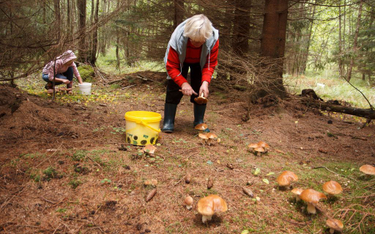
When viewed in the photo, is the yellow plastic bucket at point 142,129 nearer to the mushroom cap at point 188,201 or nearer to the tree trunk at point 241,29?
the mushroom cap at point 188,201

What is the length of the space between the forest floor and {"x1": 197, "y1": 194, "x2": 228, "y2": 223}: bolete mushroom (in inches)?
5.8

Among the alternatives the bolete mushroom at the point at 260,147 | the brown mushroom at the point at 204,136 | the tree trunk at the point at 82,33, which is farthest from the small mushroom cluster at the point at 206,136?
the tree trunk at the point at 82,33

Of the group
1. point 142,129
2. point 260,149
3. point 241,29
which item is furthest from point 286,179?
point 241,29

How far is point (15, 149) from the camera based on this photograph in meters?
2.70

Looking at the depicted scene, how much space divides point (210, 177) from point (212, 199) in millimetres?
668

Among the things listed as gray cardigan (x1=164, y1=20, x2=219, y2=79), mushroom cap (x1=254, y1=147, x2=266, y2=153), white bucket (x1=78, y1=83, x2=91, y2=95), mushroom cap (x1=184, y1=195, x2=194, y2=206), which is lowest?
mushroom cap (x1=184, y1=195, x2=194, y2=206)

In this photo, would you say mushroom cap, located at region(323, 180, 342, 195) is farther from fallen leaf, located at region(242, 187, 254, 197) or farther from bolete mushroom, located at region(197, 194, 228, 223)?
bolete mushroom, located at region(197, 194, 228, 223)

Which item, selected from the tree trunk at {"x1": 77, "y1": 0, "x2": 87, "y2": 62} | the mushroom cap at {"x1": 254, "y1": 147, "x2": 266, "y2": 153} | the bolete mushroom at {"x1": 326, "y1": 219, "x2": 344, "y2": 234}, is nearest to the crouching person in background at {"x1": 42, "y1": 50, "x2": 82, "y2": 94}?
the tree trunk at {"x1": 77, "y1": 0, "x2": 87, "y2": 62}

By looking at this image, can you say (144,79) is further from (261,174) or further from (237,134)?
(261,174)

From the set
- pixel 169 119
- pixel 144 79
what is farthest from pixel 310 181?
pixel 144 79

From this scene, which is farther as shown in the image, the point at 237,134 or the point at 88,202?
the point at 237,134

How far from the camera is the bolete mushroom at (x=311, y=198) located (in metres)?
1.98

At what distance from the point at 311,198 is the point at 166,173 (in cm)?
138

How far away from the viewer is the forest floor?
1956mm
